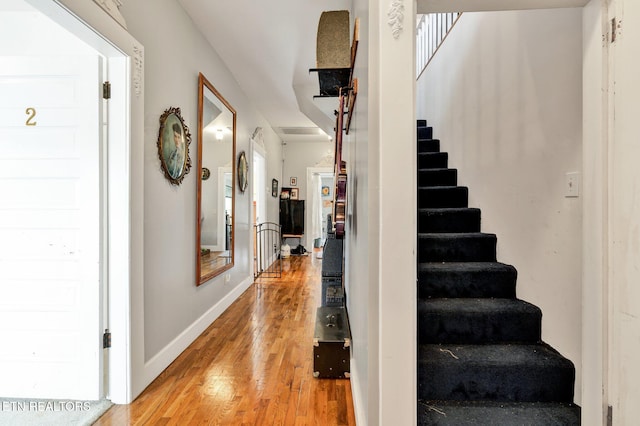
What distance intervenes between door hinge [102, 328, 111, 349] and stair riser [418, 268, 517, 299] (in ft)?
6.45

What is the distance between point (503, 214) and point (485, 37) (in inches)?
56.8

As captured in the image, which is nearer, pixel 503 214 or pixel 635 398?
pixel 635 398

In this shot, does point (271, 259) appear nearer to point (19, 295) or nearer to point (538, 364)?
point (19, 295)

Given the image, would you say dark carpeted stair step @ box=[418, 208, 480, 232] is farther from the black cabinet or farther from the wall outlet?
the black cabinet

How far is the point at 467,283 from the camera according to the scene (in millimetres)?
2023

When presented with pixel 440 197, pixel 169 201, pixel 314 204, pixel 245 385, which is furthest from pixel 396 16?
pixel 314 204

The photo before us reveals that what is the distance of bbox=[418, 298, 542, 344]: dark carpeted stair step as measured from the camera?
176 cm

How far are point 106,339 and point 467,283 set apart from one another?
2.31 meters

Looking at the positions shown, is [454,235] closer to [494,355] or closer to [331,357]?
[494,355]

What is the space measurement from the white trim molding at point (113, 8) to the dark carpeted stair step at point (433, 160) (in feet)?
9.10

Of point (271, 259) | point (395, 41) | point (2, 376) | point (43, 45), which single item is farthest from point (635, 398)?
point (271, 259)

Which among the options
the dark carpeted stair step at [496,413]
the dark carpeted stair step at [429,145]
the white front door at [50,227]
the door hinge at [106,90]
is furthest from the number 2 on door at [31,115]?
the dark carpeted stair step at [429,145]

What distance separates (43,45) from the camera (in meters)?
1.80

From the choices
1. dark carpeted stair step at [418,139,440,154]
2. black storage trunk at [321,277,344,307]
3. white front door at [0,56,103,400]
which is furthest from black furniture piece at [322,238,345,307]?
white front door at [0,56,103,400]
